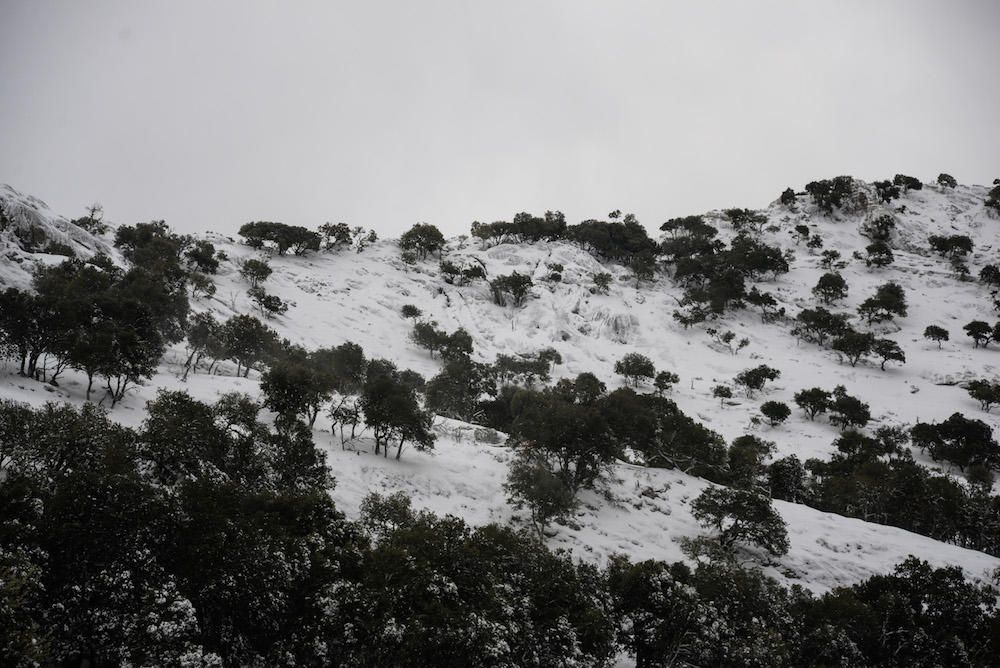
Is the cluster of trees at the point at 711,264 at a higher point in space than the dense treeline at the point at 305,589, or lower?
higher

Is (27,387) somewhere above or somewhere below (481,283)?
below

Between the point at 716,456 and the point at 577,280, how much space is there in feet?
208

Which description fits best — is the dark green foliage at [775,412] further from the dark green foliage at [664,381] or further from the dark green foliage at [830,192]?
the dark green foliage at [830,192]

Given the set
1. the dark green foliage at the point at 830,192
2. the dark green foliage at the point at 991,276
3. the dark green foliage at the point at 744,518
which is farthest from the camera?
the dark green foliage at the point at 830,192

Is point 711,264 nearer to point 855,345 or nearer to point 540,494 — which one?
point 855,345

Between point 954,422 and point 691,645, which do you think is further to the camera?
point 954,422

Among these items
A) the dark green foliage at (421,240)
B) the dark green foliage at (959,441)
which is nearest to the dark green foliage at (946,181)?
the dark green foliage at (959,441)

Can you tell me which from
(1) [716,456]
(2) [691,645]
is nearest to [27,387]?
(2) [691,645]

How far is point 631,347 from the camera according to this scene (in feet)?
282

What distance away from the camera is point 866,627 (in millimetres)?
22750

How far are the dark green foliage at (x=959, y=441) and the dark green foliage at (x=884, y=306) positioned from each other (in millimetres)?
37544

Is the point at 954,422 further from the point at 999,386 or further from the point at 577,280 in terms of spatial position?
the point at 577,280

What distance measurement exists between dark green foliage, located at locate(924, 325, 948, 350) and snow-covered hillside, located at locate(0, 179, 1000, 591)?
1.10 meters

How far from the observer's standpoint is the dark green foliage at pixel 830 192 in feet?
451
